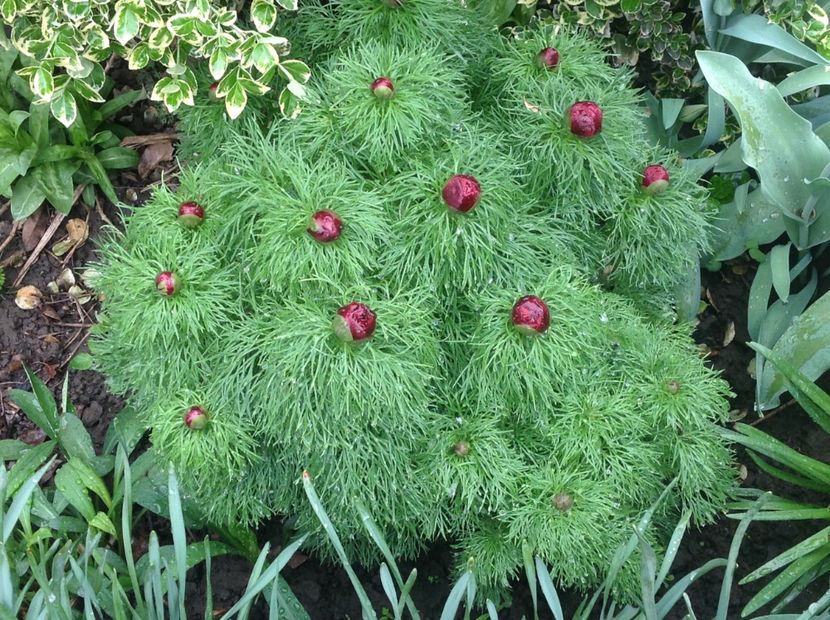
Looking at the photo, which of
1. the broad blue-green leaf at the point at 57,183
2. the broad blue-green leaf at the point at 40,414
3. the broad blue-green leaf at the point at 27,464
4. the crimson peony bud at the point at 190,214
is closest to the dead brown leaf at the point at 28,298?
the broad blue-green leaf at the point at 57,183

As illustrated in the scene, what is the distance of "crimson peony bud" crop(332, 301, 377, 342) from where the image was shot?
1.26 meters

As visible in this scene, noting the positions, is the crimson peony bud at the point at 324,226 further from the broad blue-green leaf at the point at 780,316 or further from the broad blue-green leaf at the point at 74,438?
the broad blue-green leaf at the point at 780,316

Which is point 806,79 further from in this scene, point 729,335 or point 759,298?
point 729,335

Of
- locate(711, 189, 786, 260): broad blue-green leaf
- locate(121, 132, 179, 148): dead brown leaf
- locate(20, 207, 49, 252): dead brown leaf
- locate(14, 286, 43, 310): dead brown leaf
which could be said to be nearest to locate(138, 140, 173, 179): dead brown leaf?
locate(121, 132, 179, 148): dead brown leaf

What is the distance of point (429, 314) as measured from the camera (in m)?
1.44

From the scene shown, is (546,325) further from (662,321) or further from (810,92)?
(810,92)

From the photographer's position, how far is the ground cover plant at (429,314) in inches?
54.8

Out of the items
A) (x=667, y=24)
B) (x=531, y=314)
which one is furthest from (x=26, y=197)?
(x=667, y=24)

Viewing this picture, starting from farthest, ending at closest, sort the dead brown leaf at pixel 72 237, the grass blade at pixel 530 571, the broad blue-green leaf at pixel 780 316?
the dead brown leaf at pixel 72 237 → the broad blue-green leaf at pixel 780 316 → the grass blade at pixel 530 571

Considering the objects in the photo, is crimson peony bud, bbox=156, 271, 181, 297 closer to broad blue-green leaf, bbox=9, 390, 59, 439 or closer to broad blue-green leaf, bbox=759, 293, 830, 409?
broad blue-green leaf, bbox=9, 390, 59, 439

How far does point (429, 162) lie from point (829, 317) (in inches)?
38.9

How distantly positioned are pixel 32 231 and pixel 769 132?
1.97 m

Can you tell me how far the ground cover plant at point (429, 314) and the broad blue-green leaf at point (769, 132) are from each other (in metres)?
0.28

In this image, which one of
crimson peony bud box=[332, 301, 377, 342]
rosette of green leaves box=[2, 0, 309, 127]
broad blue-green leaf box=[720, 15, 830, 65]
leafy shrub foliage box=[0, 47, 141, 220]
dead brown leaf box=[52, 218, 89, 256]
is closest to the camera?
crimson peony bud box=[332, 301, 377, 342]
